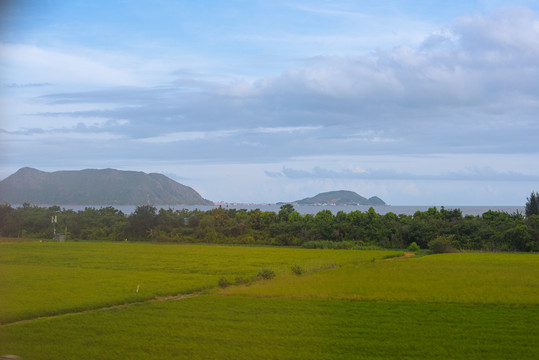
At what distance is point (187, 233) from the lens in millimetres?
57250

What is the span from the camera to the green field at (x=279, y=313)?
1142 centimetres

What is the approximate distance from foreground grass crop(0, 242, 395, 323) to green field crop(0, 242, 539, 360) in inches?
3.6

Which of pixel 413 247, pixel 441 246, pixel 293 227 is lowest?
pixel 413 247

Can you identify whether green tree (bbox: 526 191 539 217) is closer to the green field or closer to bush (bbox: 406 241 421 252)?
bush (bbox: 406 241 421 252)

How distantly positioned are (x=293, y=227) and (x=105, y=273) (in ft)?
97.1

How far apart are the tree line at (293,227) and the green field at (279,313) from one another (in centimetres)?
1557

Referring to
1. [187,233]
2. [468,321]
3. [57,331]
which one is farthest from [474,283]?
[187,233]

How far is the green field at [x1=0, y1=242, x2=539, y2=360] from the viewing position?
11422mm

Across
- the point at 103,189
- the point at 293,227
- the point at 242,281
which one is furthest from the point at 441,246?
the point at 103,189

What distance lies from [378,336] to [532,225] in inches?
1414

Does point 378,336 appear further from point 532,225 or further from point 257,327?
point 532,225

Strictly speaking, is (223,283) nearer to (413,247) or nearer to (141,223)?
(413,247)

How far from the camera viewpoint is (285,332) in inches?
508

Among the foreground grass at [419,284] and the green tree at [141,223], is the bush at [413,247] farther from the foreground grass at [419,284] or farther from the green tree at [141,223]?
the green tree at [141,223]
